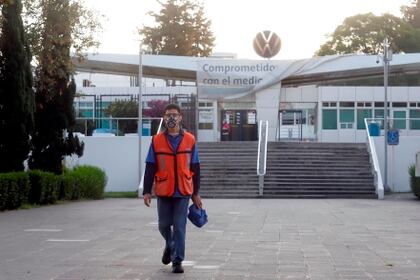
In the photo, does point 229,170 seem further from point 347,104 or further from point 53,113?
point 347,104

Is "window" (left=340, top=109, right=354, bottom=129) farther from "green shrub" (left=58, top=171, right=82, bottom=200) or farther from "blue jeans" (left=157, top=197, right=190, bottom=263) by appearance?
"blue jeans" (left=157, top=197, right=190, bottom=263)

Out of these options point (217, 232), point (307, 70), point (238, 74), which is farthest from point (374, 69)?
point (217, 232)

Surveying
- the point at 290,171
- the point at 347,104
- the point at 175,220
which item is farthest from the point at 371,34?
the point at 175,220

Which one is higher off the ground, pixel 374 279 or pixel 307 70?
pixel 307 70

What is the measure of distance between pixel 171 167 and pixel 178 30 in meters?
68.8

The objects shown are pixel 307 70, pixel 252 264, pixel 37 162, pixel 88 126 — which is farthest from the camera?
pixel 307 70

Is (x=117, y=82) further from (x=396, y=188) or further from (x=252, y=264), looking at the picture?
(x=252, y=264)

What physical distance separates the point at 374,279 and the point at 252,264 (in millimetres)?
1701

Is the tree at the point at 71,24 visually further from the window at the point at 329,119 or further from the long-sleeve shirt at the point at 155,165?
the window at the point at 329,119

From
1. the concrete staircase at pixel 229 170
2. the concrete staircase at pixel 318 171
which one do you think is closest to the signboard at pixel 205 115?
the concrete staircase at pixel 229 170

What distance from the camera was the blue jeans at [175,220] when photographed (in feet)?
28.1

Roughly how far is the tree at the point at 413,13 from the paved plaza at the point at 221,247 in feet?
243

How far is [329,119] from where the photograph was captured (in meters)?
46.7

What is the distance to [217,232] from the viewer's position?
45.4 ft
